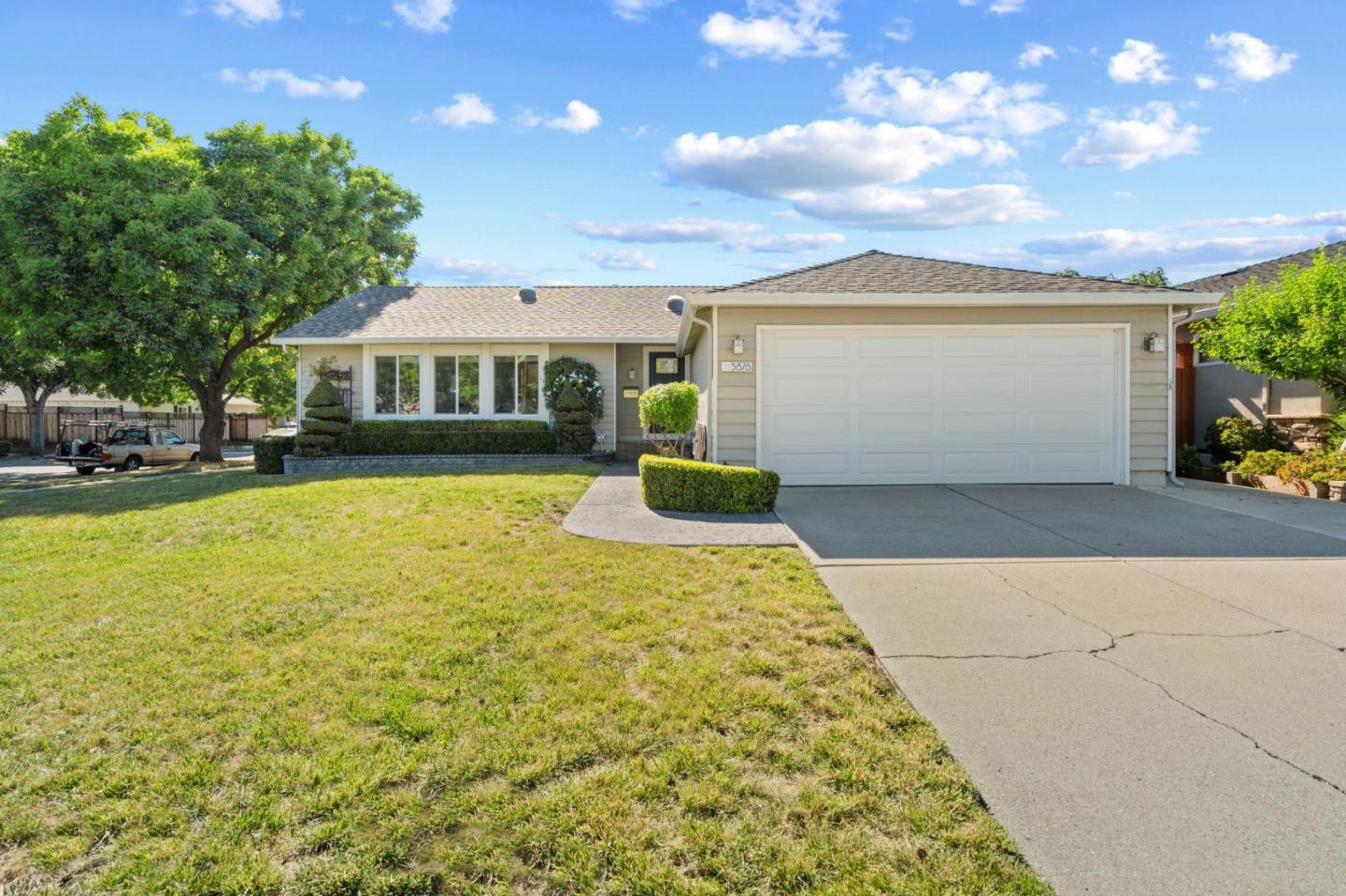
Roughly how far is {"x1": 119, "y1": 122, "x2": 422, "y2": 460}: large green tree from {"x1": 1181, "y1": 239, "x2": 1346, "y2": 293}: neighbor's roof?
19.8m

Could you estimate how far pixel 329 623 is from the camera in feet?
14.4

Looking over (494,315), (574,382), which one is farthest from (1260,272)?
(494,315)

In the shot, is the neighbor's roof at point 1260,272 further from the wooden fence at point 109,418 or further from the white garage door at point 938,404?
the wooden fence at point 109,418

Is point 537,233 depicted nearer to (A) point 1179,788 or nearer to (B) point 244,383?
(B) point 244,383

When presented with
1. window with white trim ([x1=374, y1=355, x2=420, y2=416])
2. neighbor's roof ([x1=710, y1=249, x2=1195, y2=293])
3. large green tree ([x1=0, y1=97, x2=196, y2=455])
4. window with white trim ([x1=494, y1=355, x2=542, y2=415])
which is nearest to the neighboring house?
neighbor's roof ([x1=710, y1=249, x2=1195, y2=293])

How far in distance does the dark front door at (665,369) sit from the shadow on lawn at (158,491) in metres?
4.18

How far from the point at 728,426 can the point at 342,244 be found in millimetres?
15867

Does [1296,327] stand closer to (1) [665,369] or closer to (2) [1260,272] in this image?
(2) [1260,272]

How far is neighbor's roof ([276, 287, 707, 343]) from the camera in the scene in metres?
15.6

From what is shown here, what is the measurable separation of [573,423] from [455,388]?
10.1 ft

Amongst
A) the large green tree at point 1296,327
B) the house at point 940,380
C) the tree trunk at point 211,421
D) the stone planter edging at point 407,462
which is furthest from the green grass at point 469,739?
the tree trunk at point 211,421

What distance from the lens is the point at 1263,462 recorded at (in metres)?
9.84

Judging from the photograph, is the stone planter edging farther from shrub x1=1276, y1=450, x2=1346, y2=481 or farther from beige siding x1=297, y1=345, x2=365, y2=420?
shrub x1=1276, y1=450, x2=1346, y2=481

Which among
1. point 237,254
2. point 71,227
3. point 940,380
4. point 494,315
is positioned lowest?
point 940,380
